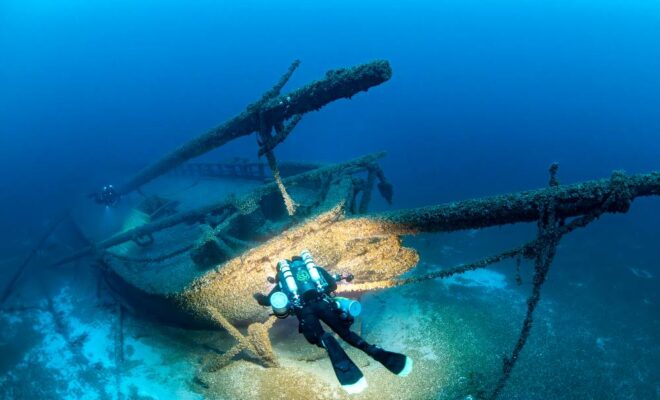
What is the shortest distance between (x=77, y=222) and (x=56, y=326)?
614cm

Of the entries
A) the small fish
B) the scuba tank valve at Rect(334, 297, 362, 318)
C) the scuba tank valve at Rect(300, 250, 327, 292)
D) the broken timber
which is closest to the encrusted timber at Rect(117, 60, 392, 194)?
the broken timber

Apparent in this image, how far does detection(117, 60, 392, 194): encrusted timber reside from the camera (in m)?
5.25

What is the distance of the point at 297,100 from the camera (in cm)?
639

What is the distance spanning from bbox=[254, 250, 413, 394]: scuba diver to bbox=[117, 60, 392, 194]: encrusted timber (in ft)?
9.77

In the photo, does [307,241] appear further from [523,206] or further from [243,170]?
[243,170]

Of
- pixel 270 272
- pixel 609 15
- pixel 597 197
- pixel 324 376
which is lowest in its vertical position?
pixel 324 376

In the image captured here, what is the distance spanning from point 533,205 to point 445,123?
187ft

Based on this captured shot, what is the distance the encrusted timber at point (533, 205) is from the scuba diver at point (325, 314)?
1.89 metres

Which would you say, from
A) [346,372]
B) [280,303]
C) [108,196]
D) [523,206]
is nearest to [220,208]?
[280,303]

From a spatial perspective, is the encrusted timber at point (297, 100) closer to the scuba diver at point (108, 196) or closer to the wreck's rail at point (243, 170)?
the wreck's rail at point (243, 170)

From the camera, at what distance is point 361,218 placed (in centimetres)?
650

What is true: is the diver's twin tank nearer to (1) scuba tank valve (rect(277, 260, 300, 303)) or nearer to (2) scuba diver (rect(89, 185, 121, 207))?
(1) scuba tank valve (rect(277, 260, 300, 303))

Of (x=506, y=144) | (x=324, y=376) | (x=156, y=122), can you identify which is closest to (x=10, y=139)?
(x=156, y=122)

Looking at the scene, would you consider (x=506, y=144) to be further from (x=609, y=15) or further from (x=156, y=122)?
(x=609, y=15)
